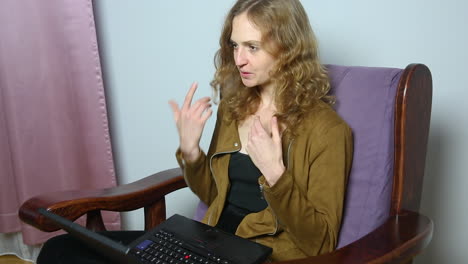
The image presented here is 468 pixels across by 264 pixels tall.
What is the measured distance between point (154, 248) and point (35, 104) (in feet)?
3.42

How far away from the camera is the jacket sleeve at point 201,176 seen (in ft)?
4.00

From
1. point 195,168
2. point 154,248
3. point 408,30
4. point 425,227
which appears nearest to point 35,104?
point 195,168

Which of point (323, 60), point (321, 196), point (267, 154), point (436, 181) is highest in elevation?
point (323, 60)

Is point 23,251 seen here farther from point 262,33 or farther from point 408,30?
point 408,30

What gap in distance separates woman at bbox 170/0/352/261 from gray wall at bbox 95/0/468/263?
284mm

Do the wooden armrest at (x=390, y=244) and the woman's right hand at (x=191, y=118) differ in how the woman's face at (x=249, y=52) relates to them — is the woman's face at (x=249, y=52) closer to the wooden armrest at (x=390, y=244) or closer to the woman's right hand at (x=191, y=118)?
the woman's right hand at (x=191, y=118)

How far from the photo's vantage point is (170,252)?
0.96 meters

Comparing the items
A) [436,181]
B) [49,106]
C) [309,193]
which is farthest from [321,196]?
[49,106]

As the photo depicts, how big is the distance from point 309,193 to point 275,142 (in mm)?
153

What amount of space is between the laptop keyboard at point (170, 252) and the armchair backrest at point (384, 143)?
331 mm

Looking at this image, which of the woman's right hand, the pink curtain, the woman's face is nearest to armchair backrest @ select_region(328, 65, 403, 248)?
the woman's face

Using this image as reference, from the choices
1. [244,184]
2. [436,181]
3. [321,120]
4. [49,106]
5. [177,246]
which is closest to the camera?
[177,246]

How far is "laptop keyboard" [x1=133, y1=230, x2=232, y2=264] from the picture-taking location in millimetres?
917

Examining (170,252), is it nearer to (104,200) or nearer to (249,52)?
(104,200)
